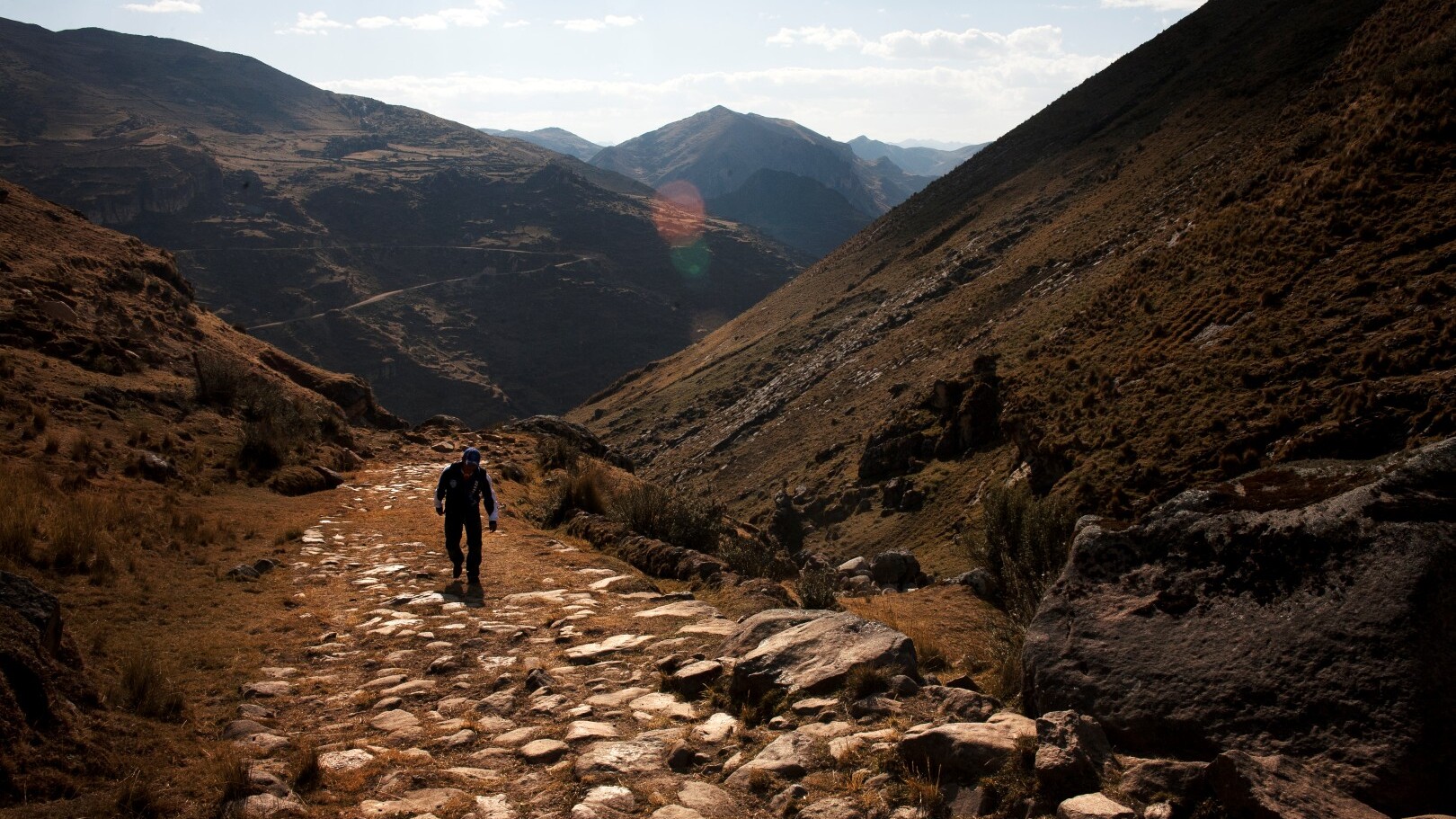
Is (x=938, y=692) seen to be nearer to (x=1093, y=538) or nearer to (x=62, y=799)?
(x=1093, y=538)

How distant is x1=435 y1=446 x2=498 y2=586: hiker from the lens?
948 centimetres

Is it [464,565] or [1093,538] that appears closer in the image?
[1093,538]

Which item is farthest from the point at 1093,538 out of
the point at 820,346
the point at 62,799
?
the point at 820,346

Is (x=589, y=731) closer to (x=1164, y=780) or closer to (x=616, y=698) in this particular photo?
(x=616, y=698)

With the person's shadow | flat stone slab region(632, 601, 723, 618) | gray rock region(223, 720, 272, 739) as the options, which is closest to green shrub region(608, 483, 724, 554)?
the person's shadow

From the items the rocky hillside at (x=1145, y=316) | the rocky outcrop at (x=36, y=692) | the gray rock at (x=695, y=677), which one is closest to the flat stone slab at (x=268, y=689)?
the rocky outcrop at (x=36, y=692)

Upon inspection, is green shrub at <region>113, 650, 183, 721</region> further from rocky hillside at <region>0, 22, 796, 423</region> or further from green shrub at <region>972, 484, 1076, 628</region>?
rocky hillside at <region>0, 22, 796, 423</region>

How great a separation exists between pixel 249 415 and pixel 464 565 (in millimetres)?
9518

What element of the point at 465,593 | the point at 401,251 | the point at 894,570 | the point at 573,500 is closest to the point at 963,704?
the point at 465,593

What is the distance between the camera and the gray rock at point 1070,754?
11.6ft

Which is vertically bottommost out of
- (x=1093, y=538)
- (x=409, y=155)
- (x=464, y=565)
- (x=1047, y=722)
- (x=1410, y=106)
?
(x=464, y=565)

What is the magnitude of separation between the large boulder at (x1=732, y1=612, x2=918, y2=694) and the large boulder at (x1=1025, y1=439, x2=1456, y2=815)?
3.11ft

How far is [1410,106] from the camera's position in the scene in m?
13.9

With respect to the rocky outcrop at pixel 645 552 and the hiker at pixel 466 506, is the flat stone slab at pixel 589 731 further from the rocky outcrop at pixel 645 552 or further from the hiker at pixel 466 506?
the hiker at pixel 466 506
